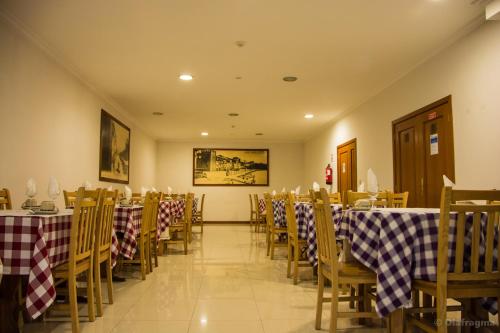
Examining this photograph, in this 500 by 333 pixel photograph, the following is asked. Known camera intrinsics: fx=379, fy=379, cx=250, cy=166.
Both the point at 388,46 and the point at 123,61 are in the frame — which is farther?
the point at 123,61

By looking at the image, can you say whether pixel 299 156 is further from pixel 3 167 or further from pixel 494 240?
pixel 494 240

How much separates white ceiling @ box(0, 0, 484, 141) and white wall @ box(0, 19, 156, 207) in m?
0.27

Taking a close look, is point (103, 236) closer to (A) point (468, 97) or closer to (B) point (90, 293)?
(B) point (90, 293)

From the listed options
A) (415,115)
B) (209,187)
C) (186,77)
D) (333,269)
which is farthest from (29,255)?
(209,187)

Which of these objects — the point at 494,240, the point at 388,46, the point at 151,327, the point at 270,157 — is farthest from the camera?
the point at 270,157

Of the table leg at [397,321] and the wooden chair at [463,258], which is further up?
the wooden chair at [463,258]

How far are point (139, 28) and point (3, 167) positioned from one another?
196cm

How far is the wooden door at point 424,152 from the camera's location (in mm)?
4477

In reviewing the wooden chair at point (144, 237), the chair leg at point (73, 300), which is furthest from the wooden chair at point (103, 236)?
the wooden chair at point (144, 237)

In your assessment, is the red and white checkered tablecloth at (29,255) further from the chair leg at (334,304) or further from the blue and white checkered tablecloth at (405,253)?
the blue and white checkered tablecloth at (405,253)

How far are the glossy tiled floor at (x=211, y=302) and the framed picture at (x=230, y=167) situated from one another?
6873 millimetres

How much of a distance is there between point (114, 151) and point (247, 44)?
13.3 feet

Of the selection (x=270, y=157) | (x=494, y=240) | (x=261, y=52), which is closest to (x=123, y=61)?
(x=261, y=52)

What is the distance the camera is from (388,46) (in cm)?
446
